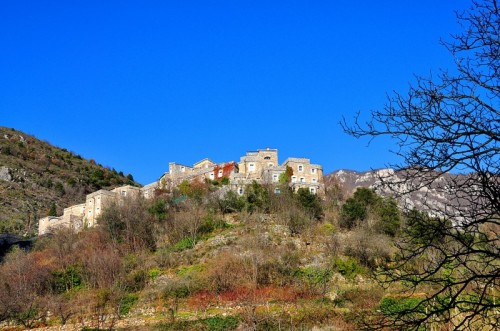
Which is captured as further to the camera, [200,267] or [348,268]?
[200,267]

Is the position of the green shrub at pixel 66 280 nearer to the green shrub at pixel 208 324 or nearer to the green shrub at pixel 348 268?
the green shrub at pixel 208 324

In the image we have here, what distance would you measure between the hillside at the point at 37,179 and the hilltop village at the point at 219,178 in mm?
7950

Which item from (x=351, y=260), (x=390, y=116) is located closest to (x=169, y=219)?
(x=351, y=260)

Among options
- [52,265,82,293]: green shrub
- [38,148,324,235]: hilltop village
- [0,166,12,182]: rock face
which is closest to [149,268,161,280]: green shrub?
[52,265,82,293]: green shrub

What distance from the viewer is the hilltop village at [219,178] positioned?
163ft

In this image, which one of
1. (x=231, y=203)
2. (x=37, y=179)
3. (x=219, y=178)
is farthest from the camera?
(x=37, y=179)

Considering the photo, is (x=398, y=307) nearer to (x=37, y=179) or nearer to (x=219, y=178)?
(x=219, y=178)

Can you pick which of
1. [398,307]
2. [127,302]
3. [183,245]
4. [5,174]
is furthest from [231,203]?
[5,174]

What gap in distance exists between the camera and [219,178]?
52656mm

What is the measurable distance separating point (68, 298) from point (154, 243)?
9659 millimetres

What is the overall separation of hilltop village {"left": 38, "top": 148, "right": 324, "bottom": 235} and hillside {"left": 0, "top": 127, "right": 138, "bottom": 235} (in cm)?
795

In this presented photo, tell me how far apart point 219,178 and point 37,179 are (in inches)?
1469

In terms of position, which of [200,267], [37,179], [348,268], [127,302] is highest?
[37,179]

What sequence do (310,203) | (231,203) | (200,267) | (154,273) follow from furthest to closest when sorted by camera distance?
(231,203)
(310,203)
(154,273)
(200,267)
